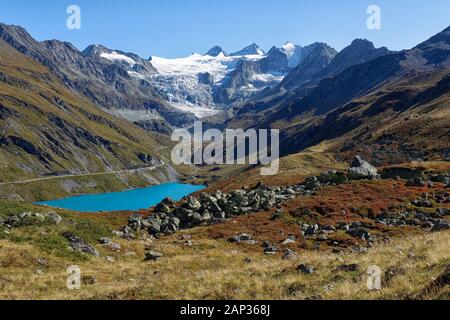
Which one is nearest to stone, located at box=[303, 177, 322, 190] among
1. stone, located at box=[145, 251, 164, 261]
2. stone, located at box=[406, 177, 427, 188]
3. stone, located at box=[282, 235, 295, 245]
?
stone, located at box=[406, 177, 427, 188]

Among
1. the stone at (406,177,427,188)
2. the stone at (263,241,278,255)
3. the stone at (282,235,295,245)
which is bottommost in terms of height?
the stone at (263,241,278,255)

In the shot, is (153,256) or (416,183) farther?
(416,183)

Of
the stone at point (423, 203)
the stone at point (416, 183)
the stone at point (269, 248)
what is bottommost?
the stone at point (269, 248)

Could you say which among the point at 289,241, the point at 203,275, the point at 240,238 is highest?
the point at 240,238

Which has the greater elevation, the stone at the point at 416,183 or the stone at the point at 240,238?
the stone at the point at 416,183

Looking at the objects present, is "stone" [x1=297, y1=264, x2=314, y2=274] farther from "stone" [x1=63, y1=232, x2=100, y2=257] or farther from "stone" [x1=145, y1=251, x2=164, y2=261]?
"stone" [x1=63, y1=232, x2=100, y2=257]

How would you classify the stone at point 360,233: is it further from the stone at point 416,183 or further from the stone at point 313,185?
the stone at point 313,185

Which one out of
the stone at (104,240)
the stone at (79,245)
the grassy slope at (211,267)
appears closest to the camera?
the grassy slope at (211,267)

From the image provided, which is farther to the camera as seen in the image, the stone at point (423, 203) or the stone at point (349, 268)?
the stone at point (423, 203)

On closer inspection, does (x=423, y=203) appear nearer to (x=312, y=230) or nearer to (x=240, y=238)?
(x=312, y=230)

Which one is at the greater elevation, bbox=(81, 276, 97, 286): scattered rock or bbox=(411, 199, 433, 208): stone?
bbox=(411, 199, 433, 208): stone

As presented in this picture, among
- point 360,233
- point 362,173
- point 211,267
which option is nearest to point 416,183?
point 362,173

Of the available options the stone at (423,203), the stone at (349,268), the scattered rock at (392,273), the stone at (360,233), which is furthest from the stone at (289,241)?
the scattered rock at (392,273)
